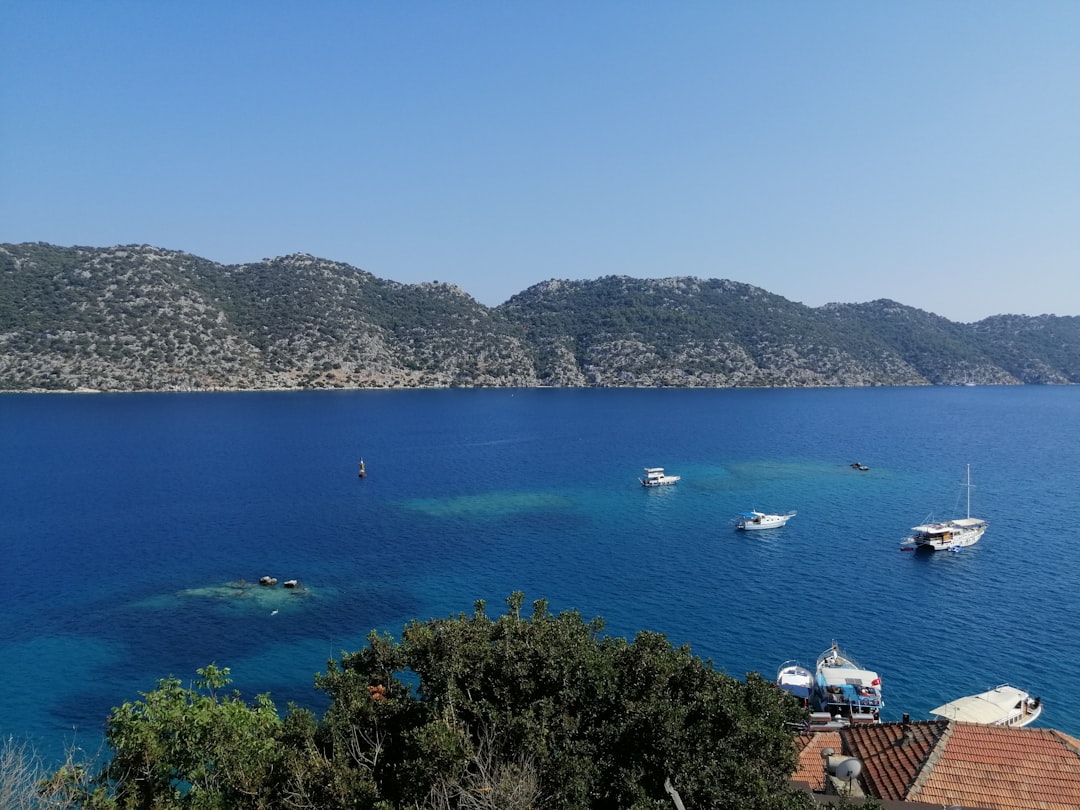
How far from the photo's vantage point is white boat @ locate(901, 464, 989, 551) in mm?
58531

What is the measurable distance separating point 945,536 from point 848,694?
1301 inches


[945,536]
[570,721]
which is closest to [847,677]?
[570,721]

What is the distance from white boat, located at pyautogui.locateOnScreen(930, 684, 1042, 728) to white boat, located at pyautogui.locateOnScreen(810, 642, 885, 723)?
2.68 metres

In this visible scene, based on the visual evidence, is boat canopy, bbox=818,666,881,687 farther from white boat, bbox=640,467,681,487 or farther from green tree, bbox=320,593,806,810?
white boat, bbox=640,467,681,487

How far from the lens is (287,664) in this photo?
36562mm

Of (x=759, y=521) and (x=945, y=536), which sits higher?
(x=945, y=536)

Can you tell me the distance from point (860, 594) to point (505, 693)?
4102 cm

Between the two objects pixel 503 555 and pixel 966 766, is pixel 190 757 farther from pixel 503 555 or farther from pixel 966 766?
pixel 503 555

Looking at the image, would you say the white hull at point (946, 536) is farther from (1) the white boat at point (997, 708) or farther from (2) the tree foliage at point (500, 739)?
(2) the tree foliage at point (500, 739)

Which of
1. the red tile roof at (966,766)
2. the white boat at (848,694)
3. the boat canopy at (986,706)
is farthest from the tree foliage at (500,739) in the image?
the white boat at (848,694)

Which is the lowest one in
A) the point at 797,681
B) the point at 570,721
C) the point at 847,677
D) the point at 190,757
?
the point at 797,681

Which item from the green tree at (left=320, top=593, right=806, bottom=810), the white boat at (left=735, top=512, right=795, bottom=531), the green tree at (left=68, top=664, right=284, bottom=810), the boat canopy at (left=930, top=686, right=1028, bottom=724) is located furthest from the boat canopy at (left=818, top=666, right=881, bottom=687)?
the white boat at (left=735, top=512, right=795, bottom=531)

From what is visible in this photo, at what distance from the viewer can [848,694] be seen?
32.9 meters

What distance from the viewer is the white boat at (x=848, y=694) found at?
32500mm
